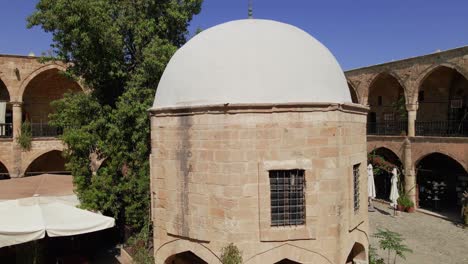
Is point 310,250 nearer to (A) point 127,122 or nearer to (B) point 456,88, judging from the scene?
(A) point 127,122

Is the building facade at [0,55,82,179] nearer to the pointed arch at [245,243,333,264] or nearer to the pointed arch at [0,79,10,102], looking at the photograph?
the pointed arch at [0,79,10,102]

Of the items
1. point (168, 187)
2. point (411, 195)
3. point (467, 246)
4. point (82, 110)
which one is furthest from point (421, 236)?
point (82, 110)

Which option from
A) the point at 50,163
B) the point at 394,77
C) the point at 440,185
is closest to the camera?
the point at 440,185

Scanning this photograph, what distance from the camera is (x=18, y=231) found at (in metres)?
6.73

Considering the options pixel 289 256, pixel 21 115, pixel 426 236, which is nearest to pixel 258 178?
pixel 289 256

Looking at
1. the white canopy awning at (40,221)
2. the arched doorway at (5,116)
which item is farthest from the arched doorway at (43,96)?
the white canopy awning at (40,221)

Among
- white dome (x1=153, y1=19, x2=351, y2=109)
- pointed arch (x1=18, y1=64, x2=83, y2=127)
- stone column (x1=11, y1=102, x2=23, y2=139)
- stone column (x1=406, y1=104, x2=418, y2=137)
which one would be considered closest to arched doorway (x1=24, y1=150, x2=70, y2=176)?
pointed arch (x1=18, y1=64, x2=83, y2=127)

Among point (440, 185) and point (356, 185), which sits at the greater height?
point (356, 185)

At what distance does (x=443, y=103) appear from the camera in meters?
19.3

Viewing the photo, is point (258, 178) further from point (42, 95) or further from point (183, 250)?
point (42, 95)

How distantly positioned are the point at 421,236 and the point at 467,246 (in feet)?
5.04

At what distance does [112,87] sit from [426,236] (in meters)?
12.6

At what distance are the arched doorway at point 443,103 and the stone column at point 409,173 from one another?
201 centimetres

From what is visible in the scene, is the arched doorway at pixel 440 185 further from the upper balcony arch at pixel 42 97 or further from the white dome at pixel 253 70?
the upper balcony arch at pixel 42 97
